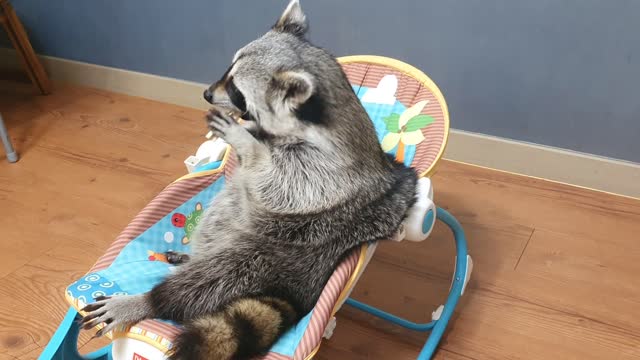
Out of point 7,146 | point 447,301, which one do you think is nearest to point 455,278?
point 447,301

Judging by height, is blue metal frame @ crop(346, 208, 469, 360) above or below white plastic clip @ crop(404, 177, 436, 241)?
below

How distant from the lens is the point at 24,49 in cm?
276

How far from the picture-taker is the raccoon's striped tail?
0.95 meters

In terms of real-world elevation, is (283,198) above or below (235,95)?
below

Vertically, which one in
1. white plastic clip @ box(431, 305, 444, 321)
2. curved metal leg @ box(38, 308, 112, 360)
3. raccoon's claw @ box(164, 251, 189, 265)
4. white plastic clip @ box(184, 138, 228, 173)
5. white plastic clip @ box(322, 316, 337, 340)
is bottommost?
white plastic clip @ box(322, 316, 337, 340)

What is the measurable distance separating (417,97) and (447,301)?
0.49m

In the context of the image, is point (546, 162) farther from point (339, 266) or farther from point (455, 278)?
point (339, 266)

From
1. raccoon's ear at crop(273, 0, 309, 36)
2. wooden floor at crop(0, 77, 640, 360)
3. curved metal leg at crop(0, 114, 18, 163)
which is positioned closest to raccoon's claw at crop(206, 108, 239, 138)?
raccoon's ear at crop(273, 0, 309, 36)

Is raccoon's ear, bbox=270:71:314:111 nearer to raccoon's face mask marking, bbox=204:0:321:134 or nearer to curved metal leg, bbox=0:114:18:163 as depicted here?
raccoon's face mask marking, bbox=204:0:321:134

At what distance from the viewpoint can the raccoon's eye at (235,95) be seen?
45.6 inches

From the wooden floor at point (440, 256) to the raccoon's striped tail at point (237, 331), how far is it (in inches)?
18.8

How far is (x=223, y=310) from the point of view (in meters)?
1.05

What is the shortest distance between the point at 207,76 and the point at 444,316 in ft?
5.17

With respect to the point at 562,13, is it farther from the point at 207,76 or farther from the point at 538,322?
the point at 207,76
